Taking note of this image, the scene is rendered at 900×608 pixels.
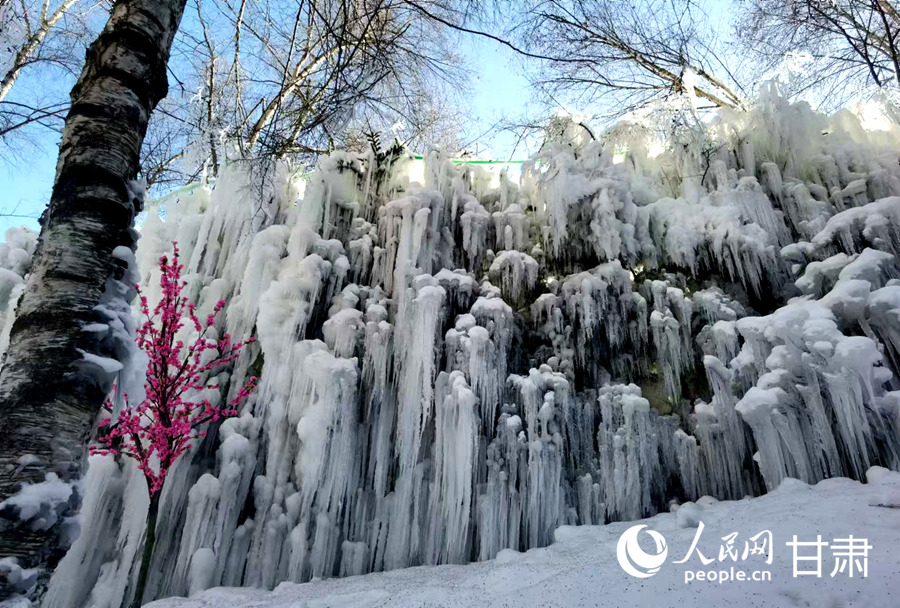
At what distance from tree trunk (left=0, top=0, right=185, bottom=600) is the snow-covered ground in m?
1.95

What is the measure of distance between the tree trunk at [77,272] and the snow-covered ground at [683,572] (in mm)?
1955

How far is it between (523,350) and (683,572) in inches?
103

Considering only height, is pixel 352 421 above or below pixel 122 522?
above

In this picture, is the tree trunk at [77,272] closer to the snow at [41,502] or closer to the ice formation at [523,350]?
the snow at [41,502]

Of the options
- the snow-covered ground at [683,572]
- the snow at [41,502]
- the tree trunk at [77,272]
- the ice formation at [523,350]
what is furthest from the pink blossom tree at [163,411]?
the snow at [41,502]

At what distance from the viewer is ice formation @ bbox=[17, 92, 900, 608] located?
11.7ft

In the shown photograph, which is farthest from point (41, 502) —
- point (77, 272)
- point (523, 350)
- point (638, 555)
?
point (523, 350)

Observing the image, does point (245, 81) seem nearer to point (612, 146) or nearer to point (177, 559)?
point (612, 146)

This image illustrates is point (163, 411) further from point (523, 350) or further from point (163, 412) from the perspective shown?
point (523, 350)

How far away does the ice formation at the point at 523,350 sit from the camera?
3.57 m

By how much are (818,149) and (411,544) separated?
5441mm

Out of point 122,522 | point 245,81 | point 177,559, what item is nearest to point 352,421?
point 177,559

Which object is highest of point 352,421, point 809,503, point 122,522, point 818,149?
point 818,149

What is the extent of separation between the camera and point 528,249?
206 inches
